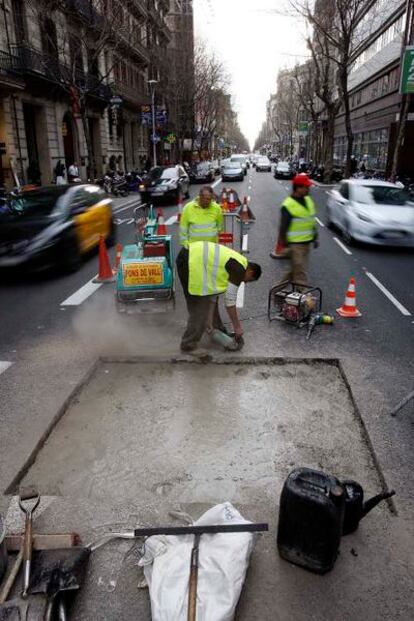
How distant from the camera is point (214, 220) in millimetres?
7457

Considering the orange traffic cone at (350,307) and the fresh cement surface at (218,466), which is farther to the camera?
the orange traffic cone at (350,307)

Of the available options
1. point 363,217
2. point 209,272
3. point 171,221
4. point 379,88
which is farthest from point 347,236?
point 379,88

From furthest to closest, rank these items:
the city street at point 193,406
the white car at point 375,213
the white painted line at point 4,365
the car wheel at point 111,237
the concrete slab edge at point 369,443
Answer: the car wheel at point 111,237, the white car at point 375,213, the white painted line at point 4,365, the concrete slab edge at point 369,443, the city street at point 193,406

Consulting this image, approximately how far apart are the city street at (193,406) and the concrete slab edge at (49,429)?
0.01m

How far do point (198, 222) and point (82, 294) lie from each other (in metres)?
2.81

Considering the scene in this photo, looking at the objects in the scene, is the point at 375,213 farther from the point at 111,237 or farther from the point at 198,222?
the point at 111,237

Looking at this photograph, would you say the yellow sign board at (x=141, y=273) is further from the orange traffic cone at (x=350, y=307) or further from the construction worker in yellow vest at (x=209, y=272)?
the orange traffic cone at (x=350, y=307)

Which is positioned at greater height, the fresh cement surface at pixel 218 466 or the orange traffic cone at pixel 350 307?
the orange traffic cone at pixel 350 307

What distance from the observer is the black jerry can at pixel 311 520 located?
287cm

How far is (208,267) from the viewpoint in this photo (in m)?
5.36

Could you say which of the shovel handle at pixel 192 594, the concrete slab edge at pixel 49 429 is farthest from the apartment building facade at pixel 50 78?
the shovel handle at pixel 192 594

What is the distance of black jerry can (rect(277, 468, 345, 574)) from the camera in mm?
2865

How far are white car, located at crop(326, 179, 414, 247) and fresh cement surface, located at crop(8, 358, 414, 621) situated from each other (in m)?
7.04

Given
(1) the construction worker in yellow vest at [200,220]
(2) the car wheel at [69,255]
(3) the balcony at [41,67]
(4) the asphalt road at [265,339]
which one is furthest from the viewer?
(3) the balcony at [41,67]
